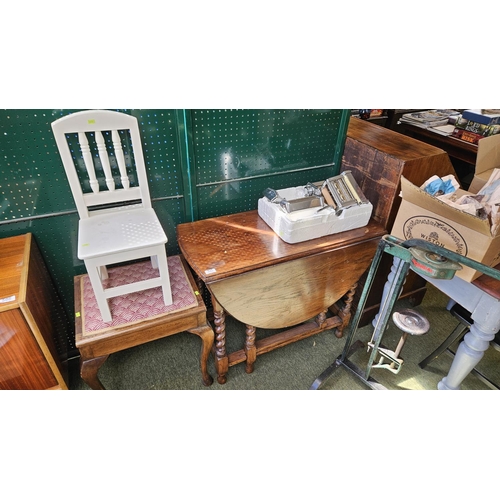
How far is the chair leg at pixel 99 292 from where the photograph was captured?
151 centimetres

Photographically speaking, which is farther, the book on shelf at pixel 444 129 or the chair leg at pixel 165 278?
the book on shelf at pixel 444 129

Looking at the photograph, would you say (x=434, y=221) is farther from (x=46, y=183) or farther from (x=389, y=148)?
(x=46, y=183)

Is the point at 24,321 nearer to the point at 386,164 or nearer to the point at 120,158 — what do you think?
the point at 120,158

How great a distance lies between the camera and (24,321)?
146 centimetres

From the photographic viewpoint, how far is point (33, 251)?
5.73 feet

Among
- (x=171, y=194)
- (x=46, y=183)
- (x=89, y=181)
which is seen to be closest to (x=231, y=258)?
(x=171, y=194)

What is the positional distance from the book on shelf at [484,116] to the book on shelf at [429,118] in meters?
0.27

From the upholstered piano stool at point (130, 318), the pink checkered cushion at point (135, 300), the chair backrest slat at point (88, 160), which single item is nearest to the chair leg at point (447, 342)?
the upholstered piano stool at point (130, 318)

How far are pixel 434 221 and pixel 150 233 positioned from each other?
54.0 inches

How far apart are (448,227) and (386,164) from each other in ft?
1.77

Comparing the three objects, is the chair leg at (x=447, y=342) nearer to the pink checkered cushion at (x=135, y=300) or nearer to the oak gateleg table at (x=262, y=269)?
the oak gateleg table at (x=262, y=269)

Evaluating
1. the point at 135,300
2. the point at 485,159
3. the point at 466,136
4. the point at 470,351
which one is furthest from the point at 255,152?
the point at 466,136

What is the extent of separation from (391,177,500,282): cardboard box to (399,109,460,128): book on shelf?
2.04 meters

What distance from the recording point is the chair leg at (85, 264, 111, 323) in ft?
4.96
